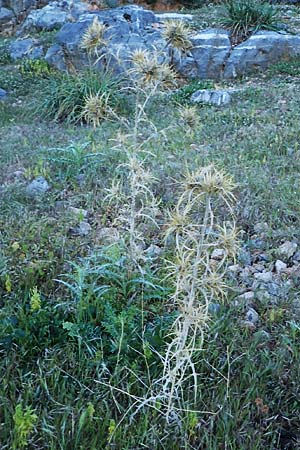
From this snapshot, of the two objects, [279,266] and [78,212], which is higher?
[279,266]

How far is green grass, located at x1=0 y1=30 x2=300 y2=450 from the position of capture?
75.6 inches

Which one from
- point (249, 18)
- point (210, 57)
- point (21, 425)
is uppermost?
point (21, 425)

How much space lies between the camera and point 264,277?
2.92 m

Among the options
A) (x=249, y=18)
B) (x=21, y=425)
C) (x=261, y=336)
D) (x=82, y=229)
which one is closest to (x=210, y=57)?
(x=249, y=18)

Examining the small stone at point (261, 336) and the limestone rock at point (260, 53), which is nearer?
the small stone at point (261, 336)

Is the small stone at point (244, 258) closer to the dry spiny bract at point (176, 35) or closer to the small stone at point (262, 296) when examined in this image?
the small stone at point (262, 296)

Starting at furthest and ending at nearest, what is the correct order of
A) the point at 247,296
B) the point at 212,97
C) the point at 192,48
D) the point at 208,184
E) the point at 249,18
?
1. the point at 249,18
2. the point at 192,48
3. the point at 212,97
4. the point at 247,296
5. the point at 208,184

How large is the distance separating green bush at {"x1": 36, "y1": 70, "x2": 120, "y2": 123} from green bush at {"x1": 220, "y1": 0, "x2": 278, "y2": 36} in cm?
246

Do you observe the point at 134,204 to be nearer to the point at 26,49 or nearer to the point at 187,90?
the point at 187,90

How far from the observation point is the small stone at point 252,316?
2552 millimetres

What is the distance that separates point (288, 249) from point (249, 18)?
567 cm

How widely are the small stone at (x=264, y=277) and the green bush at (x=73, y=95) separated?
3244 mm

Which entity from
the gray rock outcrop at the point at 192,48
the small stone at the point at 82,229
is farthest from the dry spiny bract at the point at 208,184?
the gray rock outcrop at the point at 192,48

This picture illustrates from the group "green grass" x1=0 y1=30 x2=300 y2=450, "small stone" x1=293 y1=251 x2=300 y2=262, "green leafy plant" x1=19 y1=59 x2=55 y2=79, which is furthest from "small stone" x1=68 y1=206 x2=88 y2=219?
"green leafy plant" x1=19 y1=59 x2=55 y2=79
